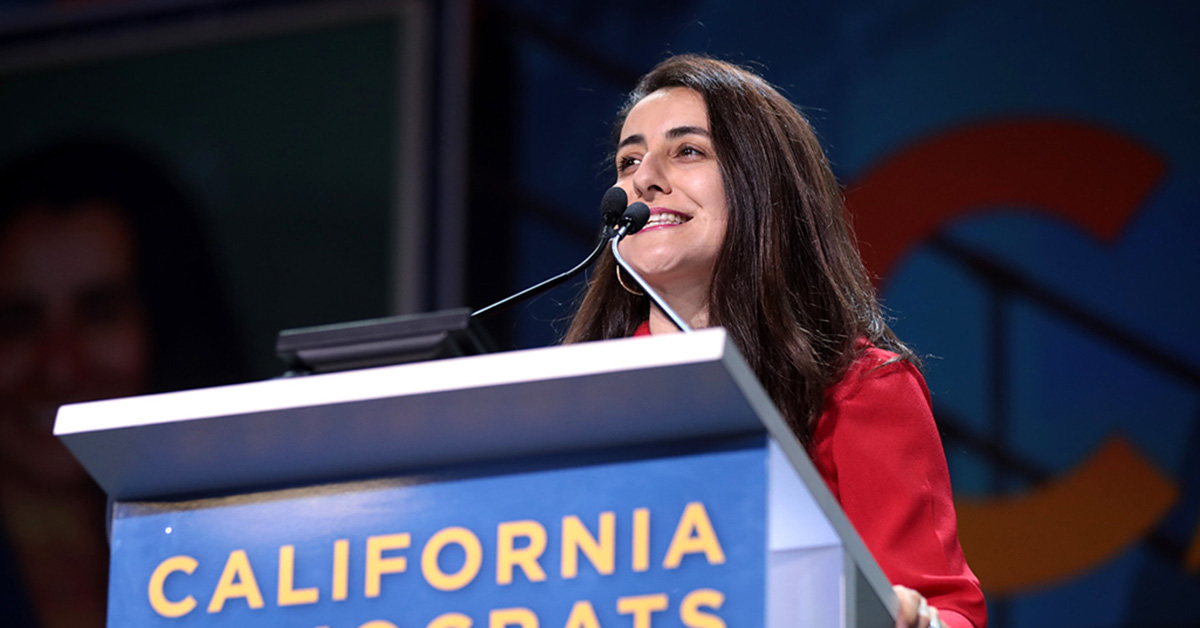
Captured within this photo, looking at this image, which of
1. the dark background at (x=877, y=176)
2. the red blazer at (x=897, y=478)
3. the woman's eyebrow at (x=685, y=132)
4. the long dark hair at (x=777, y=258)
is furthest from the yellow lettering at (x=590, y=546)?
the dark background at (x=877, y=176)

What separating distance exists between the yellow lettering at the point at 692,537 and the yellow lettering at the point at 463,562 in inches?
5.1

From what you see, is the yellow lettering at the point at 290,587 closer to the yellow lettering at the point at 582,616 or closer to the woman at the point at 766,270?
the yellow lettering at the point at 582,616

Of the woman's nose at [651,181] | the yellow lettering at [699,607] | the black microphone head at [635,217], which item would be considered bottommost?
the yellow lettering at [699,607]

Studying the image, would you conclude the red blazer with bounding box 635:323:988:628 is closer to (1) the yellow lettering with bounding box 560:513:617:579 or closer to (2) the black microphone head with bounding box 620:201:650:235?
(2) the black microphone head with bounding box 620:201:650:235

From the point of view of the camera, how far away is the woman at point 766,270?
4.81ft

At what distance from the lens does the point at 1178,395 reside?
2664 mm

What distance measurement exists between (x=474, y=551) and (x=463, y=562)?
1cm

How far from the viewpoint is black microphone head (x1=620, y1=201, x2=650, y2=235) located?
63.6 inches

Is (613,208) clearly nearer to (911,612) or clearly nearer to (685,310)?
(685,310)

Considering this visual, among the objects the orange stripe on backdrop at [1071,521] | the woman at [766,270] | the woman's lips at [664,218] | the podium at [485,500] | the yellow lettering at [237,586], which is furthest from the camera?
the orange stripe on backdrop at [1071,521]

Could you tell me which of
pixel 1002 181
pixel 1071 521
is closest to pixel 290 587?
pixel 1071 521

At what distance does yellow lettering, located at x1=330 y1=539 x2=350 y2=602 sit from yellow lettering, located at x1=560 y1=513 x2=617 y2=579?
0.51ft

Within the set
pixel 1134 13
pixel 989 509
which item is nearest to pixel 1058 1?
pixel 1134 13

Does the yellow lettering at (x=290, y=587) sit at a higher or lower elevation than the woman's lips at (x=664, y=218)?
lower
